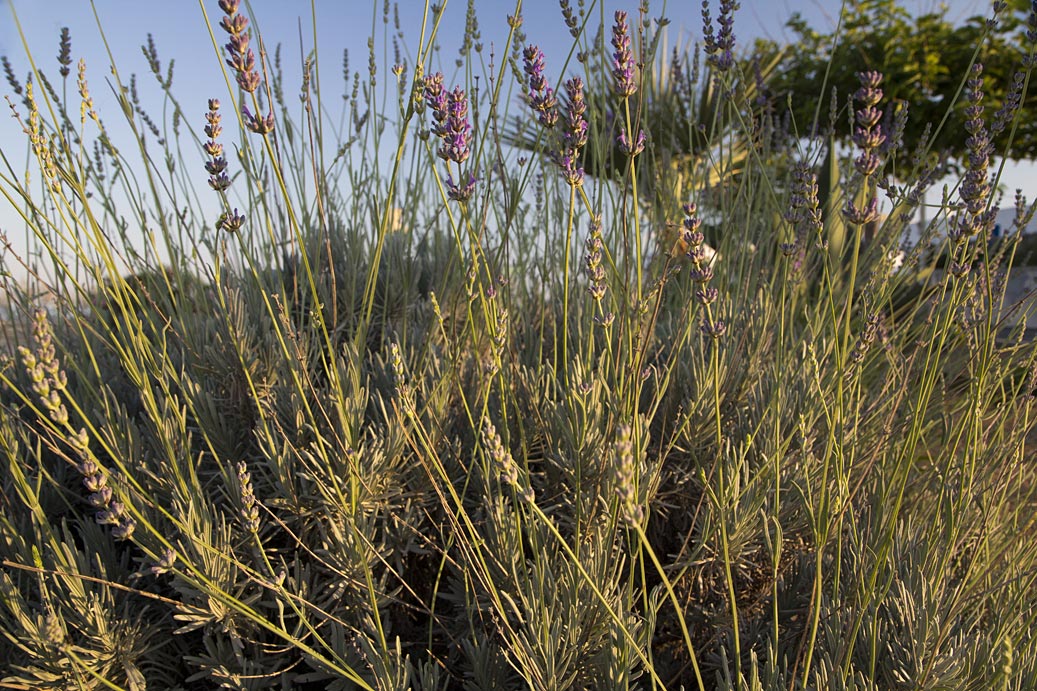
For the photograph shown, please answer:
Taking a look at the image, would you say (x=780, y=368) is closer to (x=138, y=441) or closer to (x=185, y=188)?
(x=138, y=441)

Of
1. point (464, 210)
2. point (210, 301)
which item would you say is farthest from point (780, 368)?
point (210, 301)

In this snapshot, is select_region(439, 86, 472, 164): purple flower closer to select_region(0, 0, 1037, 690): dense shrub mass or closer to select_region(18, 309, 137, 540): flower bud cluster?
select_region(0, 0, 1037, 690): dense shrub mass

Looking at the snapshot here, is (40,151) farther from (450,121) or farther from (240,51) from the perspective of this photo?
(450,121)

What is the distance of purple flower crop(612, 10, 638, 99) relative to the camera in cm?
95

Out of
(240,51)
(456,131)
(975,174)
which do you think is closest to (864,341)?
(975,174)

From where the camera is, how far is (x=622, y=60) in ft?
3.15

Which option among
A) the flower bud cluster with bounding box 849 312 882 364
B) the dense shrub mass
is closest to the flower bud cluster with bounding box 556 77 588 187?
the dense shrub mass

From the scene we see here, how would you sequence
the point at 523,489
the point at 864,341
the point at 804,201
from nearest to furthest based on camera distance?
1. the point at 523,489
2. the point at 864,341
3. the point at 804,201

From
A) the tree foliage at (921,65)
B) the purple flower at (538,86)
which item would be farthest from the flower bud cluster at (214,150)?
the tree foliage at (921,65)

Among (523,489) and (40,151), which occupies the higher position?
(40,151)

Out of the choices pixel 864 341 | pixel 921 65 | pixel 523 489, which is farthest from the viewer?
pixel 921 65

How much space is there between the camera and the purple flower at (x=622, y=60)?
3.12ft

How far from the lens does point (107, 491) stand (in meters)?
0.95

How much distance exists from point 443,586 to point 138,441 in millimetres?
688
